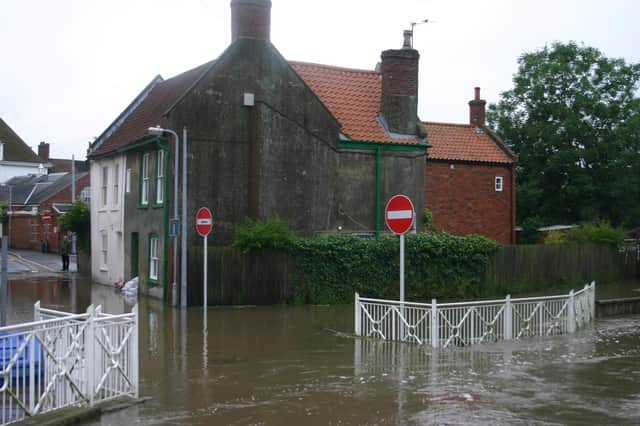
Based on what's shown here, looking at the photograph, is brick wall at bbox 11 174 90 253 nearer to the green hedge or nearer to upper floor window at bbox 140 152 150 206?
upper floor window at bbox 140 152 150 206

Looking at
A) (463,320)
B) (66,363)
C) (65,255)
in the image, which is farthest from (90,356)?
(65,255)

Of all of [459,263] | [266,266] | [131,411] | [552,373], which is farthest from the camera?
[459,263]

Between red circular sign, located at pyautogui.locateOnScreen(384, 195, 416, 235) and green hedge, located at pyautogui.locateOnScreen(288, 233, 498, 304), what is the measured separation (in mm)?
9575

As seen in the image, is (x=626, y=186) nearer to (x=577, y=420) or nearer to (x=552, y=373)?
(x=552, y=373)

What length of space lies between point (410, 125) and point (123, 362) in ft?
72.6

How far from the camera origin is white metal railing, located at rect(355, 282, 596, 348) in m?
15.0

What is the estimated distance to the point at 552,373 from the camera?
1185 centimetres

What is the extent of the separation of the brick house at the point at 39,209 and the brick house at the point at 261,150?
27.9 metres

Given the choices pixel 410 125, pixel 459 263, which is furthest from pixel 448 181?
pixel 459 263

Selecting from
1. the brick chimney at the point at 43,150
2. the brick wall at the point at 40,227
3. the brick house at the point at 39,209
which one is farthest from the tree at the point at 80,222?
the brick chimney at the point at 43,150

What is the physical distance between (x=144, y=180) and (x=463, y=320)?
16.3m

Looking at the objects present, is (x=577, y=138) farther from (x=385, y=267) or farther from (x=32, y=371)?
(x=32, y=371)

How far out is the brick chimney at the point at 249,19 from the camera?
26109 mm

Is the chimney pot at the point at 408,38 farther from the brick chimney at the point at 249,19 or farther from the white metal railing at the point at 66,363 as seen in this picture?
the white metal railing at the point at 66,363
